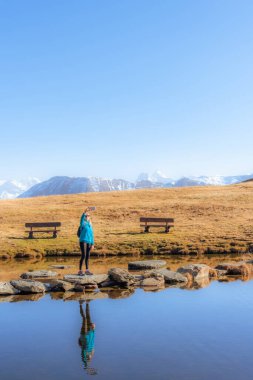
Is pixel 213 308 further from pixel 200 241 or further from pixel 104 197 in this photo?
pixel 104 197

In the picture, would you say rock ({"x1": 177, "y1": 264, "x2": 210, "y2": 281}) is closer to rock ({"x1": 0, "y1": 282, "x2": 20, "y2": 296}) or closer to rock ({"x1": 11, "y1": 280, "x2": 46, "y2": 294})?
rock ({"x1": 11, "y1": 280, "x2": 46, "y2": 294})

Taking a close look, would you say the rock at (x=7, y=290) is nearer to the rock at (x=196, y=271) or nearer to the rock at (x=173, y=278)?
the rock at (x=173, y=278)

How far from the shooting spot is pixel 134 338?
14.7 meters

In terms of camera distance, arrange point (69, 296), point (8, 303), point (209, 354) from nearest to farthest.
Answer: point (209, 354), point (8, 303), point (69, 296)

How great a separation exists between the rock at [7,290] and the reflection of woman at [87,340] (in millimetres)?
5525

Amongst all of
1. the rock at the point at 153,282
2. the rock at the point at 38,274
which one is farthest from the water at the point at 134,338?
the rock at the point at 38,274

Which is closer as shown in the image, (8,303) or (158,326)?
(158,326)

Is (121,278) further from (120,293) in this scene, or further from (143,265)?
(143,265)

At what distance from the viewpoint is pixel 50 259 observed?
130 ft

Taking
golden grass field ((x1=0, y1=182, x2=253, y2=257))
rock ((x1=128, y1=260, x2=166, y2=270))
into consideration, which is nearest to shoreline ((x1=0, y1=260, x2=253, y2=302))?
rock ((x1=128, y1=260, x2=166, y2=270))

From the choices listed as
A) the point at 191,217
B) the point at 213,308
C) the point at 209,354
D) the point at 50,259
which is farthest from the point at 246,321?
the point at 191,217

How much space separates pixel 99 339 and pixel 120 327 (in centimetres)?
158

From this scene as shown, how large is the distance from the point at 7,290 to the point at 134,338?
32.7ft

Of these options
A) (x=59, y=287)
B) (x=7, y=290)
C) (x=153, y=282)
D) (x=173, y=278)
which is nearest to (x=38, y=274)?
(x=59, y=287)
